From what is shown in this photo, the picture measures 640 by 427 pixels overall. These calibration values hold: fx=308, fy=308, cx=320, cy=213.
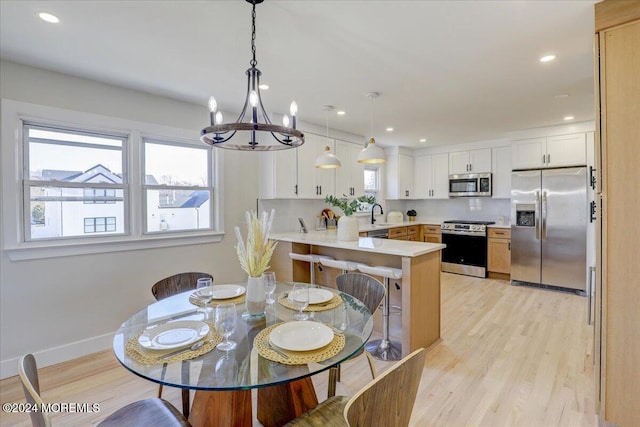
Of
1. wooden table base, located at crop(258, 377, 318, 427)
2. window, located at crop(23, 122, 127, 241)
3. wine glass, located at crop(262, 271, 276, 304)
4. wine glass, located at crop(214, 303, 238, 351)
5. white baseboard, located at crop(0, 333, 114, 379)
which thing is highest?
window, located at crop(23, 122, 127, 241)

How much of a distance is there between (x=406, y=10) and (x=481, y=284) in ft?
14.6

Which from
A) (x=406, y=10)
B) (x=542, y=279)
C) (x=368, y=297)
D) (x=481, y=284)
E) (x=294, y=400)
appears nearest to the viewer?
(x=294, y=400)

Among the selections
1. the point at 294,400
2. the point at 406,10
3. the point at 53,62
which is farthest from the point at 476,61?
the point at 53,62

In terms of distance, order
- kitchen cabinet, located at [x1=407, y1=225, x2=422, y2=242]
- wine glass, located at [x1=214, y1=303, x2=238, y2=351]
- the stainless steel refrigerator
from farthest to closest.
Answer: kitchen cabinet, located at [x1=407, y1=225, x2=422, y2=242]
the stainless steel refrigerator
wine glass, located at [x1=214, y1=303, x2=238, y2=351]

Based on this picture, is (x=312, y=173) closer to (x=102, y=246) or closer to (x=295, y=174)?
(x=295, y=174)

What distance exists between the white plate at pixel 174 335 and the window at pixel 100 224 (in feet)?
6.48

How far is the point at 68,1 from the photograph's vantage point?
173 cm

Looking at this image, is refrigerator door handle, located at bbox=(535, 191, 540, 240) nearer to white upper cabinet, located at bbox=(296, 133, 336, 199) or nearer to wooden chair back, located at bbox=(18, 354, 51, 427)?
white upper cabinet, located at bbox=(296, 133, 336, 199)

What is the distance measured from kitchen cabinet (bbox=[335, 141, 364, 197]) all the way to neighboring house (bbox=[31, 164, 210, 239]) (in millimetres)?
2356

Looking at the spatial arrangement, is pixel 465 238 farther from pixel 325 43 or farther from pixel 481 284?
pixel 325 43

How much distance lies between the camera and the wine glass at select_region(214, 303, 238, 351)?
133cm

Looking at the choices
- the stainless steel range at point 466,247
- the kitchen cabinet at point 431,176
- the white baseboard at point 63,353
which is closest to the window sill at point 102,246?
the white baseboard at point 63,353

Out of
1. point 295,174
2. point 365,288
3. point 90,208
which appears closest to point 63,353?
point 90,208

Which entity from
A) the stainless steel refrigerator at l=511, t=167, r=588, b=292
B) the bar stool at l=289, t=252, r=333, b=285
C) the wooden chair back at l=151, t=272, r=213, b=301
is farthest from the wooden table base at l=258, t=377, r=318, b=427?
the stainless steel refrigerator at l=511, t=167, r=588, b=292
